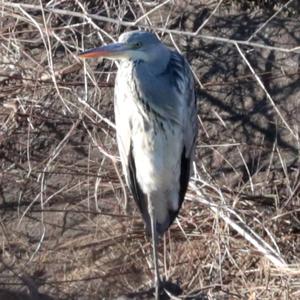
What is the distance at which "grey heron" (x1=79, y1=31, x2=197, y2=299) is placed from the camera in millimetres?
3836

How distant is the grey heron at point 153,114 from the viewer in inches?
151

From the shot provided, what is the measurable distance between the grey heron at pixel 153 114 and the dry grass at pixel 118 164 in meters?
0.63

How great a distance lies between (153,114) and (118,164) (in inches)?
45.7

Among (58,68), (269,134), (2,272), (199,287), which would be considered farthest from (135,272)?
(58,68)

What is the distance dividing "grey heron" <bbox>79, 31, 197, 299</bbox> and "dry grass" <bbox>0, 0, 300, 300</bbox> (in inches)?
24.7

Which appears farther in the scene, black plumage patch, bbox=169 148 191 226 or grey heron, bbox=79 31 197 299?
black plumage patch, bbox=169 148 191 226

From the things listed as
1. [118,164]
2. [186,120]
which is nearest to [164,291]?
[186,120]

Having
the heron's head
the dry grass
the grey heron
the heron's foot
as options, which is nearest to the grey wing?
the grey heron

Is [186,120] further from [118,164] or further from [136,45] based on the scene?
[118,164]

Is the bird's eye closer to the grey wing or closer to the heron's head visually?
the heron's head

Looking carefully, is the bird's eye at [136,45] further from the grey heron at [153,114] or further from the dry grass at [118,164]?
the dry grass at [118,164]

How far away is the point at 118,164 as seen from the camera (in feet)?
16.4

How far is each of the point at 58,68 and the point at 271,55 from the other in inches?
49.0

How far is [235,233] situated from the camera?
15.6 ft
